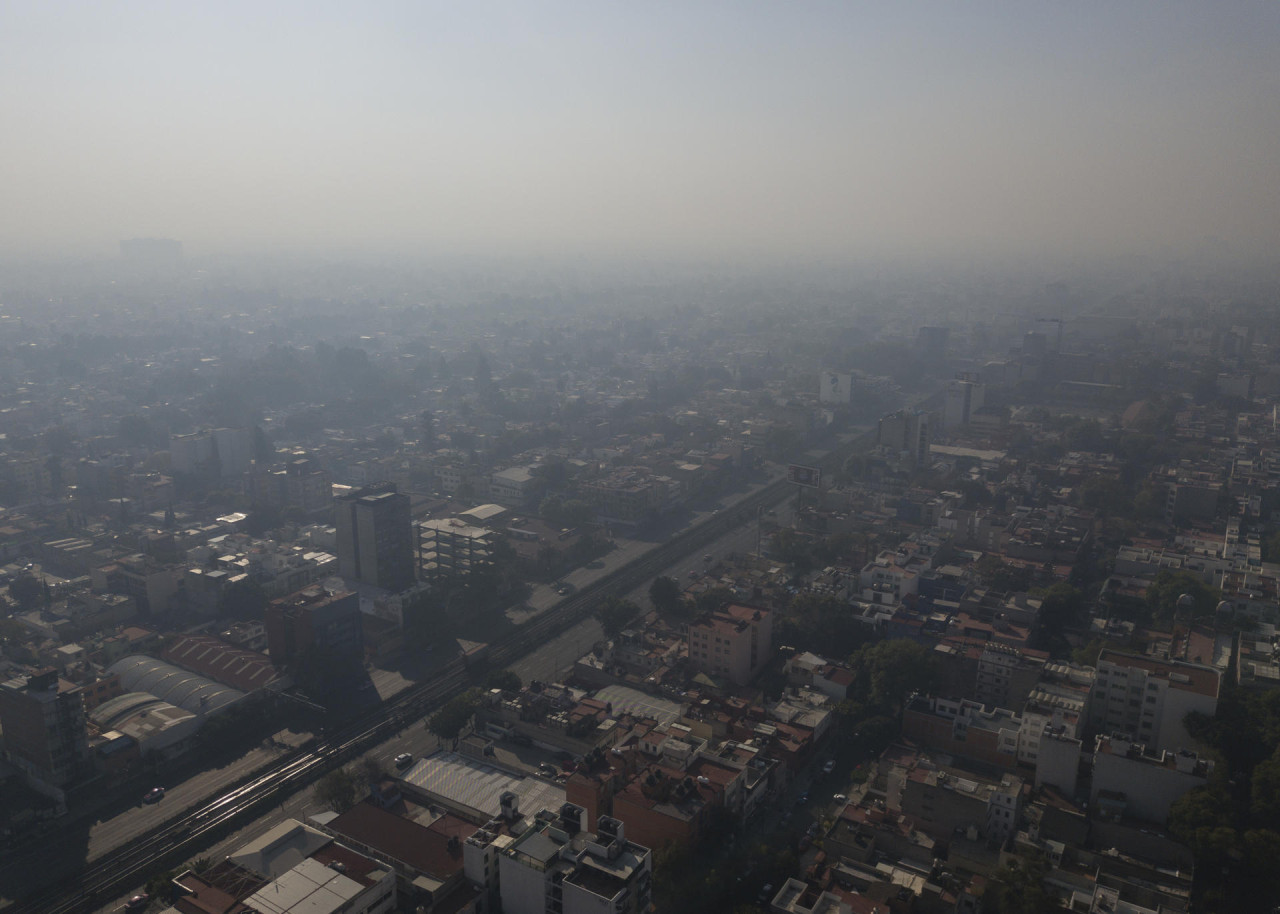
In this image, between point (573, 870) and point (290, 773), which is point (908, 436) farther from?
point (573, 870)

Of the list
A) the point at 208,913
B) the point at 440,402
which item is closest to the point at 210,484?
the point at 440,402

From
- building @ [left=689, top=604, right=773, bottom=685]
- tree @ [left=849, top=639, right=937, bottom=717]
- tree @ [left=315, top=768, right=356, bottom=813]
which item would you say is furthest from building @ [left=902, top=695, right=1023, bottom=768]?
tree @ [left=315, top=768, right=356, bottom=813]

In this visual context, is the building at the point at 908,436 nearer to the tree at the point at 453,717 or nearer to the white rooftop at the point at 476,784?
the tree at the point at 453,717

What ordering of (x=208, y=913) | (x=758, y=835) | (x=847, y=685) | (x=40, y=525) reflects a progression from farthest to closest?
(x=40, y=525), (x=847, y=685), (x=758, y=835), (x=208, y=913)

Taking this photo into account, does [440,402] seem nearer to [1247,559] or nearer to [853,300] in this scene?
[1247,559]

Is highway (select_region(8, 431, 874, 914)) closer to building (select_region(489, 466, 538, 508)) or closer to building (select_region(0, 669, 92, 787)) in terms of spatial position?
building (select_region(0, 669, 92, 787))

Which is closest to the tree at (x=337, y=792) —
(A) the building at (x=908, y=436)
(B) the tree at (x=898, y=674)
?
(B) the tree at (x=898, y=674)
